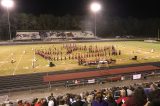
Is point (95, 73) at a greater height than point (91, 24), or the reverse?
point (91, 24)

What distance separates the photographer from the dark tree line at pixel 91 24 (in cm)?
11081

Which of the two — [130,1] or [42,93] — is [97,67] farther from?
[130,1]

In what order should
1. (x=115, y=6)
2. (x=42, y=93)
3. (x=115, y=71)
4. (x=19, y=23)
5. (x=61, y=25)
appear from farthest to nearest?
(x=115, y=6), (x=61, y=25), (x=19, y=23), (x=115, y=71), (x=42, y=93)

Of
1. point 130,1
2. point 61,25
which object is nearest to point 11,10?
point 61,25

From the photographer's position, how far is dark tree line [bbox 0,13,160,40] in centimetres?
11081

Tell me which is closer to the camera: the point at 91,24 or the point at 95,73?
the point at 95,73

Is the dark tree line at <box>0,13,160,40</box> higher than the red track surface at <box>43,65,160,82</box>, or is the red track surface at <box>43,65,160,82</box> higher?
the dark tree line at <box>0,13,160,40</box>

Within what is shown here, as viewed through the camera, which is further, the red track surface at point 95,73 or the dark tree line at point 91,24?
the dark tree line at point 91,24

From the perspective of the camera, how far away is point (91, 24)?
126750 millimetres

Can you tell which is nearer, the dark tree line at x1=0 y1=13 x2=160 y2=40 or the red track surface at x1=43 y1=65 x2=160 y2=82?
the red track surface at x1=43 y1=65 x2=160 y2=82

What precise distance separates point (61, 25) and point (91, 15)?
20.2 metres

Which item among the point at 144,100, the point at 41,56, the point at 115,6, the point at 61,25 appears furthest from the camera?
the point at 115,6

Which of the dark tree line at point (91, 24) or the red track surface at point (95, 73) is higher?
the dark tree line at point (91, 24)

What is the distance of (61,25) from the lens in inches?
4675
